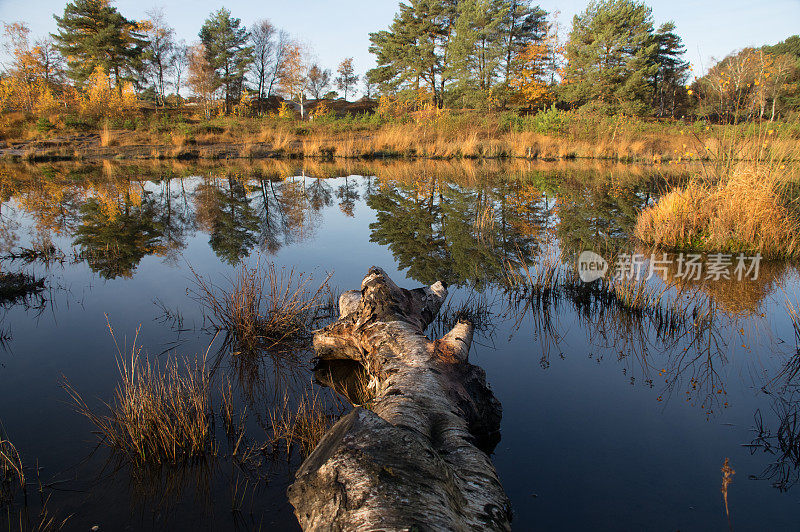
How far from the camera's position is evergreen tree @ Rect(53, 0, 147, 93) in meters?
36.2

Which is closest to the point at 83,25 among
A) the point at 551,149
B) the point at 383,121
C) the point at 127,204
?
the point at 383,121

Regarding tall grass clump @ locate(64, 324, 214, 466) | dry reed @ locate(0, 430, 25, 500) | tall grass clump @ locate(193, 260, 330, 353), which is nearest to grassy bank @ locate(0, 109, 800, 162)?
tall grass clump @ locate(193, 260, 330, 353)

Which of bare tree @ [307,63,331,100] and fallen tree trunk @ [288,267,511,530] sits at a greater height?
bare tree @ [307,63,331,100]

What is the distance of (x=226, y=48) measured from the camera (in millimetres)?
42875

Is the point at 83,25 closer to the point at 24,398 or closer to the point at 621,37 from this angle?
the point at 621,37

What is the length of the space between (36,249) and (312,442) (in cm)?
729

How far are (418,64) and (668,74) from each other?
79.4 feet

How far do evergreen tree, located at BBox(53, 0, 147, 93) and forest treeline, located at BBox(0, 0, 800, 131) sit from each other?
0.30 ft

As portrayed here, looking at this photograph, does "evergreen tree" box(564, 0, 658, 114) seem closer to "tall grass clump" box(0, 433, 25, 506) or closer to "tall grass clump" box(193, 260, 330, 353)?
"tall grass clump" box(193, 260, 330, 353)

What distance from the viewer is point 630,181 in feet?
52.7

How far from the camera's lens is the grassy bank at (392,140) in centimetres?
2531

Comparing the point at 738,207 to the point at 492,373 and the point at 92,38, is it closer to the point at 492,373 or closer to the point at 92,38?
the point at 492,373

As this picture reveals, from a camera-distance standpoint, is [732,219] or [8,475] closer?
[8,475]

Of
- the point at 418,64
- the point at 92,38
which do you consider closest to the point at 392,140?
the point at 418,64
